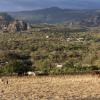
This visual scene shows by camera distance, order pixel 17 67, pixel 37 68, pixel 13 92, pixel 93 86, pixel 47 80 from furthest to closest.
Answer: pixel 37 68
pixel 17 67
pixel 47 80
pixel 93 86
pixel 13 92

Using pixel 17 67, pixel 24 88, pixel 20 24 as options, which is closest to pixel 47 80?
pixel 24 88

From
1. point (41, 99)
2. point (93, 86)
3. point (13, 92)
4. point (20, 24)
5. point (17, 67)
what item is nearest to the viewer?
point (41, 99)

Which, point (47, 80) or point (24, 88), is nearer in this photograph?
point (24, 88)

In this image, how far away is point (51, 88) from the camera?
24188 millimetres

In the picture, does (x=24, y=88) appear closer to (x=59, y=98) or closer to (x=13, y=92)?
(x=13, y=92)

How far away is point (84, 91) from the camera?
76.5 feet

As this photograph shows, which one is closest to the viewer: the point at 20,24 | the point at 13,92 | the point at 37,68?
the point at 13,92

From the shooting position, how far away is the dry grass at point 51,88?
21.9 meters

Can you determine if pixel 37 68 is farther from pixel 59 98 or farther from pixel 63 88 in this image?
pixel 59 98

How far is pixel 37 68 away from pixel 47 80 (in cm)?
964

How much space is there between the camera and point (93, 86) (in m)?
24.8

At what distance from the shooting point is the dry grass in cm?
2186

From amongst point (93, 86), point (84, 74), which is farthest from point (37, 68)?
point (93, 86)

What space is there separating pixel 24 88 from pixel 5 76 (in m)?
3.37
